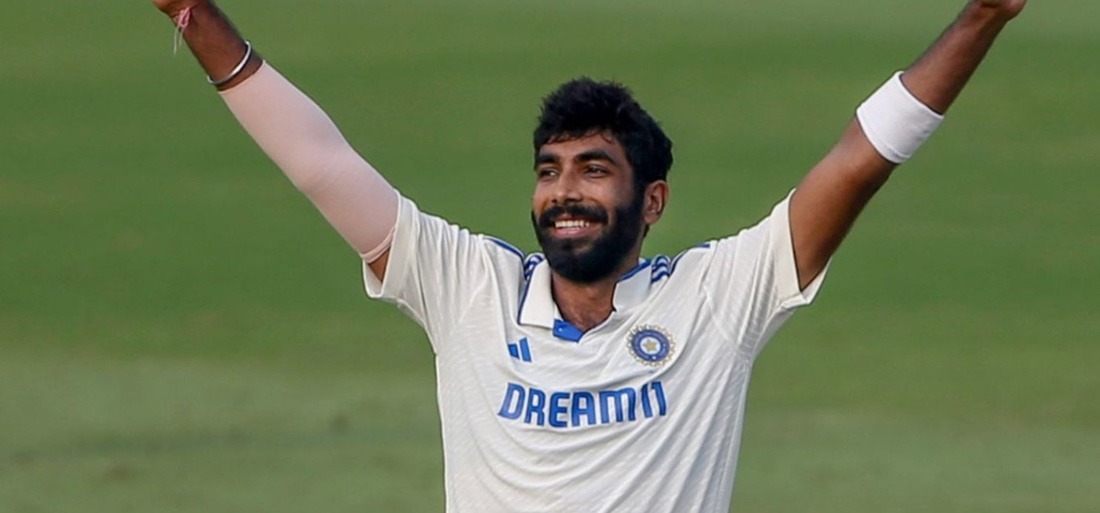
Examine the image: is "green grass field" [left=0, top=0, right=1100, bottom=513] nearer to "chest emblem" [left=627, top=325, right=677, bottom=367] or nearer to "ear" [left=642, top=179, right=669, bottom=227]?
"ear" [left=642, top=179, right=669, bottom=227]

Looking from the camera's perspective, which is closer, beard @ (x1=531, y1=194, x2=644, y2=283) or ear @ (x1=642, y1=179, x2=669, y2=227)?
beard @ (x1=531, y1=194, x2=644, y2=283)

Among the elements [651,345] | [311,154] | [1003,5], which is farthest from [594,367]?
[1003,5]

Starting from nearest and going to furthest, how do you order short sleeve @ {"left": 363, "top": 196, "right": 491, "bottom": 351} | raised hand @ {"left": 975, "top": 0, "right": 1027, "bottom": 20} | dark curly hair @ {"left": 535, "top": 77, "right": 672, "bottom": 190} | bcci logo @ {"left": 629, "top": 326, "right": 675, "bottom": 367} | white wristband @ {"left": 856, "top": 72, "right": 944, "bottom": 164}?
1. raised hand @ {"left": 975, "top": 0, "right": 1027, "bottom": 20}
2. white wristband @ {"left": 856, "top": 72, "right": 944, "bottom": 164}
3. bcci logo @ {"left": 629, "top": 326, "right": 675, "bottom": 367}
4. short sleeve @ {"left": 363, "top": 196, "right": 491, "bottom": 351}
5. dark curly hair @ {"left": 535, "top": 77, "right": 672, "bottom": 190}

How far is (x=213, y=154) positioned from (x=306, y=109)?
1071 cm

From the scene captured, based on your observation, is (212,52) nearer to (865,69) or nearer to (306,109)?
(306,109)

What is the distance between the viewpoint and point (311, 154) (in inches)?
217

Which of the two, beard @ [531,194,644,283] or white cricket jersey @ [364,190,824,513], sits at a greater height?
beard @ [531,194,644,283]

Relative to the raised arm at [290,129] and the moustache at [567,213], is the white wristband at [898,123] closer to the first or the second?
the moustache at [567,213]

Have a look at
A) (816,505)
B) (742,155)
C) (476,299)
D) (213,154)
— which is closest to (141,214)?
(213,154)

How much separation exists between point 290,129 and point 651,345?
3.12ft

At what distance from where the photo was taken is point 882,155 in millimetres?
5309

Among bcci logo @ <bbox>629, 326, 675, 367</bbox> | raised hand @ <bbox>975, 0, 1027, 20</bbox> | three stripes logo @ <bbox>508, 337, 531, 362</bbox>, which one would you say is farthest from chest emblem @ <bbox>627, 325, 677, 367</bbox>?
raised hand @ <bbox>975, 0, 1027, 20</bbox>

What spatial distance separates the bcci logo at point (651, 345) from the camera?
18.0ft

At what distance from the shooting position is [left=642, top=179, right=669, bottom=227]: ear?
5.80 metres
